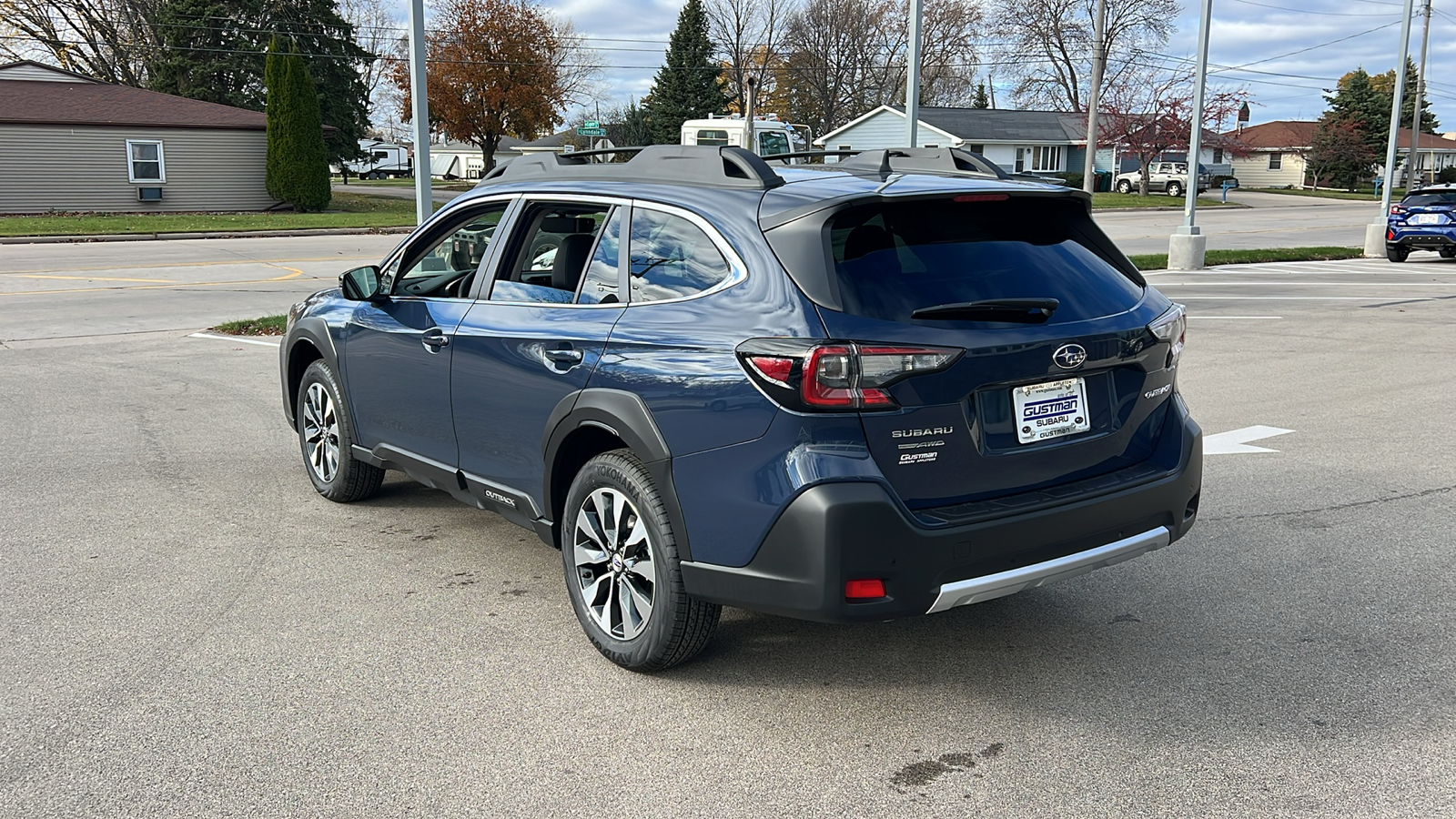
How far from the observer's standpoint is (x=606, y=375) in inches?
161

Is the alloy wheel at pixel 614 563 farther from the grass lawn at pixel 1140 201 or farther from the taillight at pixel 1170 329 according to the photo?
the grass lawn at pixel 1140 201

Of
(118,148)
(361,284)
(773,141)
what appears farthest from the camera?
(773,141)

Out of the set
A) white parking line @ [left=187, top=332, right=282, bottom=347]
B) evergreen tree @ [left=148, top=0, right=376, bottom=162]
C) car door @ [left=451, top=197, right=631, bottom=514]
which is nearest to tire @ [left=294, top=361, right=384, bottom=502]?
car door @ [left=451, top=197, right=631, bottom=514]

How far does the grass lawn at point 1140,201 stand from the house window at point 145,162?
3363 centimetres

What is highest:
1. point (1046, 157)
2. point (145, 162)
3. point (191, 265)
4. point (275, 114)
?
point (275, 114)

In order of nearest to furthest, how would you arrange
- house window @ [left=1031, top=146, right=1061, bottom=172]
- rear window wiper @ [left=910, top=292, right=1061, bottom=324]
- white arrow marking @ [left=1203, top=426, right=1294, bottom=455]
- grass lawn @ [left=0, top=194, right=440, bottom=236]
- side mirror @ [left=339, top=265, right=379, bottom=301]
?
rear window wiper @ [left=910, top=292, right=1061, bottom=324], side mirror @ [left=339, top=265, right=379, bottom=301], white arrow marking @ [left=1203, top=426, right=1294, bottom=455], grass lawn @ [left=0, top=194, right=440, bottom=236], house window @ [left=1031, top=146, right=1061, bottom=172]

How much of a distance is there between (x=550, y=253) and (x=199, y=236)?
28.2m

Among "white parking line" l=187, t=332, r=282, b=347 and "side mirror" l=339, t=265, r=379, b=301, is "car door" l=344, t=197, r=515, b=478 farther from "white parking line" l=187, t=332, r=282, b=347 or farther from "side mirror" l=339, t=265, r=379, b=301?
"white parking line" l=187, t=332, r=282, b=347

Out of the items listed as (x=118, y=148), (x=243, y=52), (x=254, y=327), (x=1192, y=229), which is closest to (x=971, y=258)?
(x=254, y=327)

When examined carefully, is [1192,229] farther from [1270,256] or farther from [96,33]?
[96,33]

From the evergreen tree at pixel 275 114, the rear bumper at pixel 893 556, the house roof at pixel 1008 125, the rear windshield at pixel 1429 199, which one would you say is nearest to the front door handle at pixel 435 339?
the rear bumper at pixel 893 556

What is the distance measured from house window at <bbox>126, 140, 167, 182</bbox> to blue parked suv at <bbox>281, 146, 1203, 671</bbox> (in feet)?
122

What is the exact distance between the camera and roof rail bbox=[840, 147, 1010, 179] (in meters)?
4.65

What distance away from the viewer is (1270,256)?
2439cm
